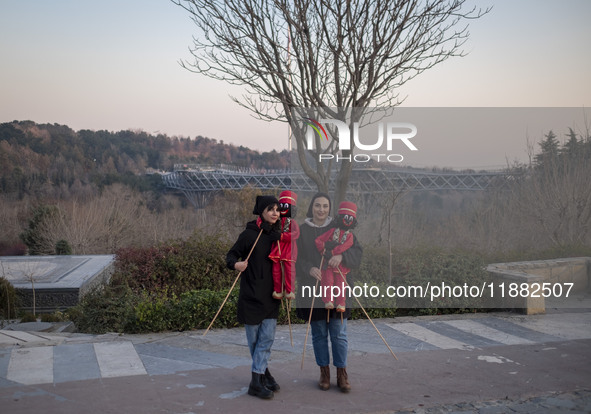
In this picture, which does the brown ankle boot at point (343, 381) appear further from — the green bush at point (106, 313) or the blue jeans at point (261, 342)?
the green bush at point (106, 313)

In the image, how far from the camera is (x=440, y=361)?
19.2 feet

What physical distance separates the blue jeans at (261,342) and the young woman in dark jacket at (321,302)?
0.37 m

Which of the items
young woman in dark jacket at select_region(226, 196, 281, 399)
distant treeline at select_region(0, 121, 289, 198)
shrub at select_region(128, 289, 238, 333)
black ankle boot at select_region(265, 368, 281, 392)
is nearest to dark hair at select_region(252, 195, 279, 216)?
young woman in dark jacket at select_region(226, 196, 281, 399)

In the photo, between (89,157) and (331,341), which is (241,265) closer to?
(331,341)

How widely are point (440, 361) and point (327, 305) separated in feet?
5.96

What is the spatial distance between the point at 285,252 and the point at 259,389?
3.77ft

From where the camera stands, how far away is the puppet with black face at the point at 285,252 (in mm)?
4805

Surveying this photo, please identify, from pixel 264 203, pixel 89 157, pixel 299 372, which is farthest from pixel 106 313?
pixel 89 157

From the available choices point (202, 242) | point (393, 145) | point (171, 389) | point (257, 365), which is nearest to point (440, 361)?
point (257, 365)

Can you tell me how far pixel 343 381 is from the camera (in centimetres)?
484

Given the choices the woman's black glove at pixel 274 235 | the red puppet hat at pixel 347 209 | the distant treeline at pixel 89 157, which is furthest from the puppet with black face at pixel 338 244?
the distant treeline at pixel 89 157

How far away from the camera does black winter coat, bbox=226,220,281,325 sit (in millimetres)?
4711

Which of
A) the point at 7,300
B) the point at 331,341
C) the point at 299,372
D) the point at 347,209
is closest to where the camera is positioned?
the point at 331,341

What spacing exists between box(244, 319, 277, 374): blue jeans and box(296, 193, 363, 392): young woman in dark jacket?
37 cm
